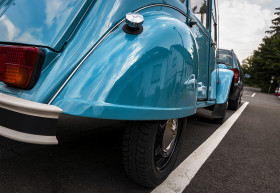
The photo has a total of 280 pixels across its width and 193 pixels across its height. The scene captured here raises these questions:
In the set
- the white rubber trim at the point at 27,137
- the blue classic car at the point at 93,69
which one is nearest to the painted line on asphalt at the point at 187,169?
the blue classic car at the point at 93,69

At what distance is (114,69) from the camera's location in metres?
1.17

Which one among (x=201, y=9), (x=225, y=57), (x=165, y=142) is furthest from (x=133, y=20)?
(x=225, y=57)

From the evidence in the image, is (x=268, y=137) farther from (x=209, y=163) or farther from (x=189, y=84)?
(x=189, y=84)

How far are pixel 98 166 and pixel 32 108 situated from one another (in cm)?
105

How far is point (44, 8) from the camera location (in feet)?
4.26

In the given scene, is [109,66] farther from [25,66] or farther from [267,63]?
[267,63]

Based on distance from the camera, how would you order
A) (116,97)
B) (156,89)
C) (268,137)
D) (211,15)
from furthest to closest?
(268,137)
(211,15)
(156,89)
(116,97)

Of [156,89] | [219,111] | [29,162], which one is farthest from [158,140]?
[219,111]

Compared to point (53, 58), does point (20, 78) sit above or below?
below

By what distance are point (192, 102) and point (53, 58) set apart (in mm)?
1100

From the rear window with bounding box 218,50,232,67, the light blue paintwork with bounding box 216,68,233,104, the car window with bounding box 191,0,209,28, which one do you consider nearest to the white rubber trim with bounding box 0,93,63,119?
the car window with bounding box 191,0,209,28

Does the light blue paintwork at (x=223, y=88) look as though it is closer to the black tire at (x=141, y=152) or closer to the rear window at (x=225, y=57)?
the black tire at (x=141, y=152)

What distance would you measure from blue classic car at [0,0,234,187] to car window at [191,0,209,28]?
88 centimetres

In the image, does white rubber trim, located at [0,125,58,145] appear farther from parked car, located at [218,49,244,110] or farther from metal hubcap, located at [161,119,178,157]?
parked car, located at [218,49,244,110]
